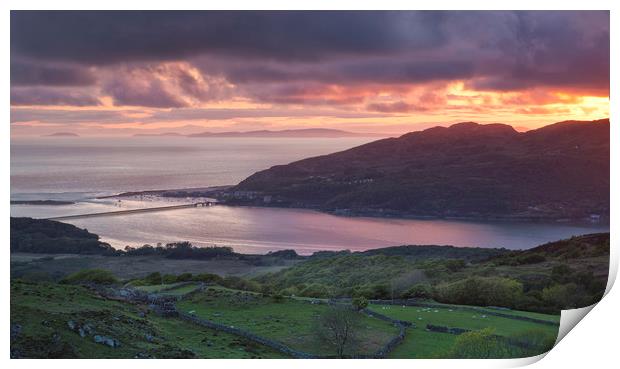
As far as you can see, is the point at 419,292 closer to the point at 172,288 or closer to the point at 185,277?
the point at 172,288

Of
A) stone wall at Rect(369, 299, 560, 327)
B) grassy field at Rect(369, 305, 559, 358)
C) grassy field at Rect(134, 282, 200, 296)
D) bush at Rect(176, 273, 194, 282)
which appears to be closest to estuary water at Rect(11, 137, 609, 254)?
bush at Rect(176, 273, 194, 282)

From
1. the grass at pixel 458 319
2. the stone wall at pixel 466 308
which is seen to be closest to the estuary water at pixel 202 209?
the stone wall at pixel 466 308

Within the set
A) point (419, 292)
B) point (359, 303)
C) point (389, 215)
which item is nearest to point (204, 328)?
point (359, 303)

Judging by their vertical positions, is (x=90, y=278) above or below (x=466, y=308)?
above

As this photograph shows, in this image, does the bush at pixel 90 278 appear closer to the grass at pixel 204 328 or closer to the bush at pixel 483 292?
the grass at pixel 204 328

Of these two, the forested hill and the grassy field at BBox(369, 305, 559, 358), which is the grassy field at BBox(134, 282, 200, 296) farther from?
the forested hill
